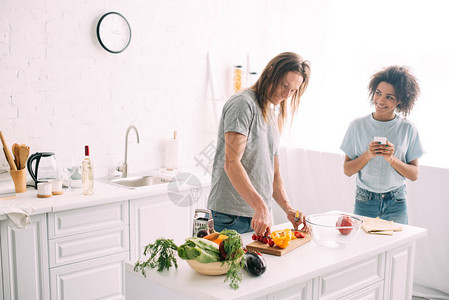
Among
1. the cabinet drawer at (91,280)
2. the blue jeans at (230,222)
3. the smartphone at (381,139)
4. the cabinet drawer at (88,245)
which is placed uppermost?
the smartphone at (381,139)

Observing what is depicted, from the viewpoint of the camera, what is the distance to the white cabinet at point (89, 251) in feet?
8.61

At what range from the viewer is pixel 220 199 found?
2.15 m

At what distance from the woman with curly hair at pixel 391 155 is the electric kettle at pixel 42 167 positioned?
72.3 inches

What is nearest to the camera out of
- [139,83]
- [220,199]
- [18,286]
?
[220,199]

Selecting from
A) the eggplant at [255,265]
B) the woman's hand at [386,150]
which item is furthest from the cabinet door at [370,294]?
the woman's hand at [386,150]

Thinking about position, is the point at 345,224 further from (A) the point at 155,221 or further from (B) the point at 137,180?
(B) the point at 137,180

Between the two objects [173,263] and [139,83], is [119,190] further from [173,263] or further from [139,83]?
[173,263]

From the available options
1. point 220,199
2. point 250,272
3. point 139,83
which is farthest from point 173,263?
point 139,83

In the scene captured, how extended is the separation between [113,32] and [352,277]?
2463mm

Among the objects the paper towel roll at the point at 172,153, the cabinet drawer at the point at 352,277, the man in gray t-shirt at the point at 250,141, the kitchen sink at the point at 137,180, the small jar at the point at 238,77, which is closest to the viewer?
the cabinet drawer at the point at 352,277

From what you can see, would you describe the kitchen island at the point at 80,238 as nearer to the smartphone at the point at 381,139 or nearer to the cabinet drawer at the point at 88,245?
the cabinet drawer at the point at 88,245

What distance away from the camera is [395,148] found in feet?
8.74

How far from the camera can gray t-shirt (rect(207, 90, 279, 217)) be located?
205 cm

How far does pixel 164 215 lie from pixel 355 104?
74.3 inches
